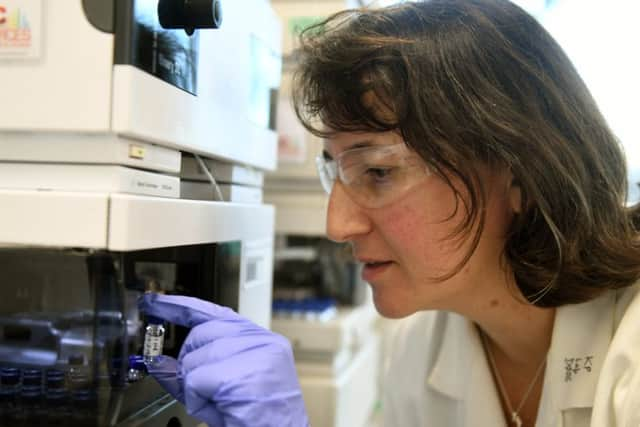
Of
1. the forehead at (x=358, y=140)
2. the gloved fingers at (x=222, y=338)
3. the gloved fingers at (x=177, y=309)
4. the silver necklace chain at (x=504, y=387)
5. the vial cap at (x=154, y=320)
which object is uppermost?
the forehead at (x=358, y=140)

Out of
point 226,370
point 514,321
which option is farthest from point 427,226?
point 226,370

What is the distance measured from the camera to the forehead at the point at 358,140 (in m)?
0.78

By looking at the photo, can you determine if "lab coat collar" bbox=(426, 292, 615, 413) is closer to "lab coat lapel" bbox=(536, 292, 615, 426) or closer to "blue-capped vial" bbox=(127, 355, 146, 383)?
"lab coat lapel" bbox=(536, 292, 615, 426)

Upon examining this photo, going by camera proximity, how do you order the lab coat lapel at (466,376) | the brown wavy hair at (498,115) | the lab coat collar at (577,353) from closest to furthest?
the brown wavy hair at (498,115)
the lab coat collar at (577,353)
the lab coat lapel at (466,376)

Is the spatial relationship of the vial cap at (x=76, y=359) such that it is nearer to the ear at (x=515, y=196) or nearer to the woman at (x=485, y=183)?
the woman at (x=485, y=183)

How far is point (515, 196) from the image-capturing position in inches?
33.7

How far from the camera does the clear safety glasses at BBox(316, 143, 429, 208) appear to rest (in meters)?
0.78

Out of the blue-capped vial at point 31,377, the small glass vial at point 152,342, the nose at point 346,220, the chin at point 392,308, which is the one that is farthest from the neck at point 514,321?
the blue-capped vial at point 31,377

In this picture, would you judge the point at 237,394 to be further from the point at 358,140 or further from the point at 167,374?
the point at 358,140

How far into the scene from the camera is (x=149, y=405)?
2.11ft

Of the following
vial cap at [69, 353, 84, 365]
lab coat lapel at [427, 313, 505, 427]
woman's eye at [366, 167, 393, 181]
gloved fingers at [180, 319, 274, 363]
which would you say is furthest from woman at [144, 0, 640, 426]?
vial cap at [69, 353, 84, 365]

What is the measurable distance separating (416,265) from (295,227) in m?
0.61

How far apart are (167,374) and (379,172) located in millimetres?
390

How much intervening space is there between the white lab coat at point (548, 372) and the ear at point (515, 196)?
0.63ft
